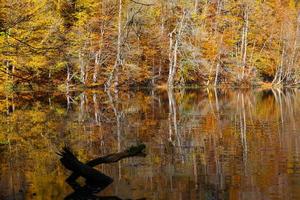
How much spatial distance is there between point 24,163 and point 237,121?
1239 cm

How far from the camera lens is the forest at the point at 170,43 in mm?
46750

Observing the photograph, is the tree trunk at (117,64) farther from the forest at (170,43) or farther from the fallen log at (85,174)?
the fallen log at (85,174)

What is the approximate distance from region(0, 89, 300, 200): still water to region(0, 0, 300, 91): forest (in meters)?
15.8

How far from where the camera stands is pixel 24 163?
44.7 ft

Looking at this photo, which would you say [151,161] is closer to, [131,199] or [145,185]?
[145,185]

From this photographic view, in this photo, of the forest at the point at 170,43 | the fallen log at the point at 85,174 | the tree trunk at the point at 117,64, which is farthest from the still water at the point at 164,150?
the tree trunk at the point at 117,64

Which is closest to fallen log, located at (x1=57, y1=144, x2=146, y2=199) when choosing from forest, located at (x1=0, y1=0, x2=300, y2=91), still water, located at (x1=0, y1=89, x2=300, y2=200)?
still water, located at (x1=0, y1=89, x2=300, y2=200)

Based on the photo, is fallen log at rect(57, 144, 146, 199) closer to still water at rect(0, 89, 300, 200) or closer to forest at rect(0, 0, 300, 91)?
still water at rect(0, 89, 300, 200)

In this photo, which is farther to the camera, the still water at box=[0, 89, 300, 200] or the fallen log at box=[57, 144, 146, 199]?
the fallen log at box=[57, 144, 146, 199]

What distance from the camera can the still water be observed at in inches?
426

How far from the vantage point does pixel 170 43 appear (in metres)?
53.4

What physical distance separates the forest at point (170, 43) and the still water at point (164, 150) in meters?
15.8

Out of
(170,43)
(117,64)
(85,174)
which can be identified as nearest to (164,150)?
(85,174)

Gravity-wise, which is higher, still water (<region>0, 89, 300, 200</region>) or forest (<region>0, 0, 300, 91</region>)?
forest (<region>0, 0, 300, 91</region>)
